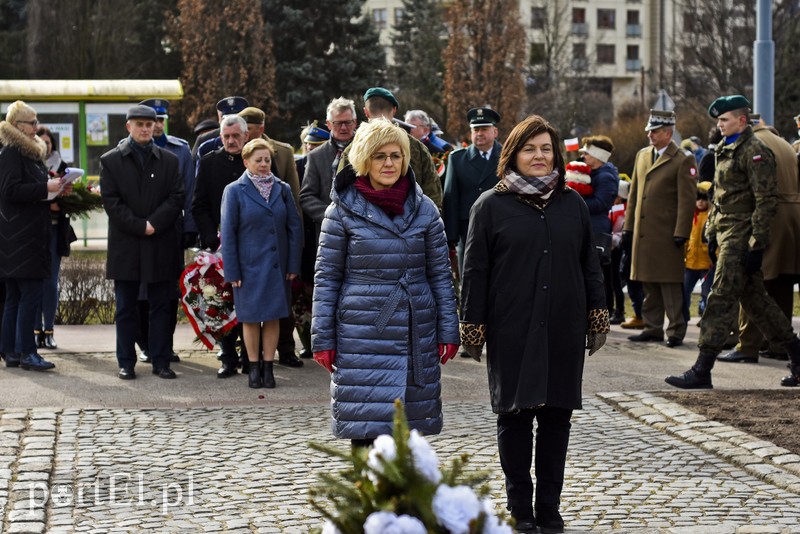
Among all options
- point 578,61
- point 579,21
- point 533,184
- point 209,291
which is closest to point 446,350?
point 533,184

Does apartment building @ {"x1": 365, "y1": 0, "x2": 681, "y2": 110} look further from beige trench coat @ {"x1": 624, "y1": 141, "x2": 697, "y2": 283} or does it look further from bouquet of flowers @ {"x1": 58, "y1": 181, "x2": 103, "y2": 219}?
bouquet of flowers @ {"x1": 58, "y1": 181, "x2": 103, "y2": 219}

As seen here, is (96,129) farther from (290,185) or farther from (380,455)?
(380,455)

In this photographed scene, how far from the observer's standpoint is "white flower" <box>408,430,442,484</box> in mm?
3408

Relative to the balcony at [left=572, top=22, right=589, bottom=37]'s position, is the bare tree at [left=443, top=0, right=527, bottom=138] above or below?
below

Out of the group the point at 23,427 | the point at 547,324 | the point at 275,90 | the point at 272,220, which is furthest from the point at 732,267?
the point at 275,90

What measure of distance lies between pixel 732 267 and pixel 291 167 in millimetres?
3830

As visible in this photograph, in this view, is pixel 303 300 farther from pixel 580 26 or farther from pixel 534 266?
pixel 580 26

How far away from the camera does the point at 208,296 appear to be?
10.5 meters

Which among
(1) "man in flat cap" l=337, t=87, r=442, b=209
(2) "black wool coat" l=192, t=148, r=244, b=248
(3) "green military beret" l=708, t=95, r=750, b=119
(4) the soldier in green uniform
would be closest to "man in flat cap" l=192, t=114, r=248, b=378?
(2) "black wool coat" l=192, t=148, r=244, b=248

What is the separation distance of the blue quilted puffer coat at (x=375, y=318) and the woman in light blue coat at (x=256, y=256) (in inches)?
147

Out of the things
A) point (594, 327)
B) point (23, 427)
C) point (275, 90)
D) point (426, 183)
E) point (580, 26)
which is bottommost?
point (23, 427)

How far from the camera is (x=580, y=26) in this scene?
96062 mm

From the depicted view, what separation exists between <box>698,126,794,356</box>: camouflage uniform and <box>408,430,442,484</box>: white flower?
260 inches

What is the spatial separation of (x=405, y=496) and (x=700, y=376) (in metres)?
6.82
